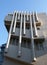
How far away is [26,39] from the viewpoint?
1741 cm

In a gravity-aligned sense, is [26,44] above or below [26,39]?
below

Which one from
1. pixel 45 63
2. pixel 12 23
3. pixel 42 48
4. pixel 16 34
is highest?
pixel 12 23

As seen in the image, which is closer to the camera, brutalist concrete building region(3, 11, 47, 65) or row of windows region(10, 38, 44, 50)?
brutalist concrete building region(3, 11, 47, 65)

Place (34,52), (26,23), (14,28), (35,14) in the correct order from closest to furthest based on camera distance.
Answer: (34,52) < (14,28) < (26,23) < (35,14)

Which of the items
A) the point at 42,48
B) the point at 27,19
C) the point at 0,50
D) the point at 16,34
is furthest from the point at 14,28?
the point at 0,50

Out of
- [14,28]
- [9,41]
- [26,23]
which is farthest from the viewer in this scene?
[26,23]

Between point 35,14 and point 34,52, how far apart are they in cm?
650

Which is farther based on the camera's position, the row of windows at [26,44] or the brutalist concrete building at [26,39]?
the row of windows at [26,44]

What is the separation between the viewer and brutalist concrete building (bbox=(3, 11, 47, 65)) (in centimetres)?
1505

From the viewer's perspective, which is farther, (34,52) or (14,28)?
(14,28)

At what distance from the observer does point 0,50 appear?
22.1 metres

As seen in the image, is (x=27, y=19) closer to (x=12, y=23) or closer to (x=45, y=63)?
(x=12, y=23)

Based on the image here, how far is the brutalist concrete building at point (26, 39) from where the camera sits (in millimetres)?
15055

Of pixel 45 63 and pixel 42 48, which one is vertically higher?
pixel 42 48
